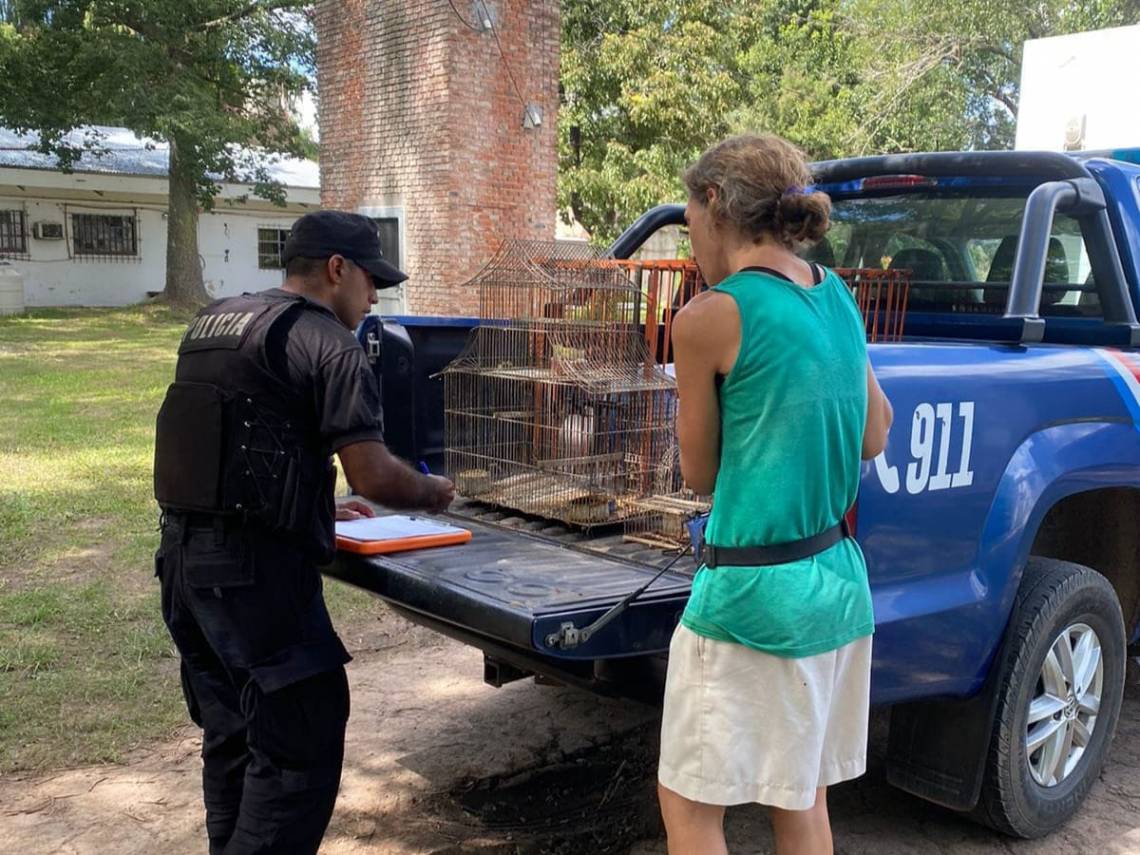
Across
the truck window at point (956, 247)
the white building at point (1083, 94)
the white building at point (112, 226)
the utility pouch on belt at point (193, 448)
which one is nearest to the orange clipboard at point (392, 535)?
the utility pouch on belt at point (193, 448)

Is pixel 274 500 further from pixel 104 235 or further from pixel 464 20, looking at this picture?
pixel 104 235

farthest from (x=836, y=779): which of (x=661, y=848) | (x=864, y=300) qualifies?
(x=864, y=300)

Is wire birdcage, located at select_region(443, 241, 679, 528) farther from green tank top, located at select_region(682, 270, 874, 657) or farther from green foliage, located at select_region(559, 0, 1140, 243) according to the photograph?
green foliage, located at select_region(559, 0, 1140, 243)

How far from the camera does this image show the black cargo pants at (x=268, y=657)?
8.29ft

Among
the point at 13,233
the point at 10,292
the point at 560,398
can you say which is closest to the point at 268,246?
the point at 13,233

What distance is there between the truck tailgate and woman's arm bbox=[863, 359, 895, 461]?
62 centimetres

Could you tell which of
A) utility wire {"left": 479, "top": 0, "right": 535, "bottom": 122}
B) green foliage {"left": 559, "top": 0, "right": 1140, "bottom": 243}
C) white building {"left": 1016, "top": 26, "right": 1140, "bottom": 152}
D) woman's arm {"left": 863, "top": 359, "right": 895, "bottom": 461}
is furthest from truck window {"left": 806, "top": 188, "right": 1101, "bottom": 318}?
green foliage {"left": 559, "top": 0, "right": 1140, "bottom": 243}

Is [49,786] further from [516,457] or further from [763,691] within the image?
[763,691]

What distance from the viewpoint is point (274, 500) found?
2.49 m

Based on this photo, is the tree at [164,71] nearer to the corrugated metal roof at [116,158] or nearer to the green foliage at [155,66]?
the green foliage at [155,66]

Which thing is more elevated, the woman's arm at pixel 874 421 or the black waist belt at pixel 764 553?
the woman's arm at pixel 874 421

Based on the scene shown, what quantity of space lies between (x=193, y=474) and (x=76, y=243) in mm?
26444

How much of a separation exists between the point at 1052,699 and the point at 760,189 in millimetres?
2113

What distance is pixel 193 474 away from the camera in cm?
250
